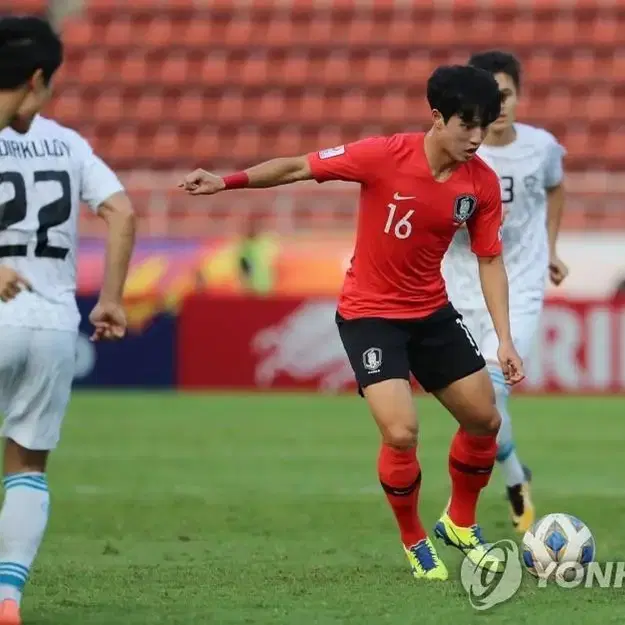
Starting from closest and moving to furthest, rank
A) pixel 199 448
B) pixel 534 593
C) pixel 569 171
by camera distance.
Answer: pixel 534 593 → pixel 199 448 → pixel 569 171

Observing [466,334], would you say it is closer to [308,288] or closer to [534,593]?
[534,593]

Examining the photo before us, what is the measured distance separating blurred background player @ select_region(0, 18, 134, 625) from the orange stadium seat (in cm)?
1771

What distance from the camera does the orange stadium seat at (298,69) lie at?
2334cm

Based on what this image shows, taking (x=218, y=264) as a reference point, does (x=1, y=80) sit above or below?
above

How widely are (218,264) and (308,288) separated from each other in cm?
127

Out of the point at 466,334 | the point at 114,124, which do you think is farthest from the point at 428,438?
the point at 114,124

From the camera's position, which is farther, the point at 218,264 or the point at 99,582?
the point at 218,264

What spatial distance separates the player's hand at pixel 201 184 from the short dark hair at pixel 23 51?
41.7 inches

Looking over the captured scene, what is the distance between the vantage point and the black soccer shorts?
650 cm

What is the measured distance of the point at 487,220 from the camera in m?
6.58

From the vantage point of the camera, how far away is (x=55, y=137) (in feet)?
18.0

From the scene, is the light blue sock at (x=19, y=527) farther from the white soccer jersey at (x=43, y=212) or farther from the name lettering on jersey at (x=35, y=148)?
the name lettering on jersey at (x=35, y=148)

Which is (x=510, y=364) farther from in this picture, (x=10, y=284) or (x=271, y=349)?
(x=271, y=349)
